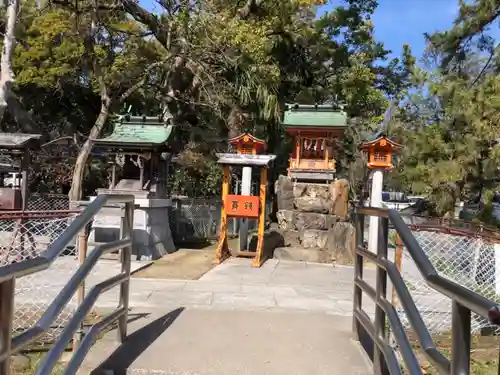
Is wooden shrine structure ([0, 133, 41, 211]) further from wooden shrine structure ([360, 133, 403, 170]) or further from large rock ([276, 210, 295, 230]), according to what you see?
wooden shrine structure ([360, 133, 403, 170])

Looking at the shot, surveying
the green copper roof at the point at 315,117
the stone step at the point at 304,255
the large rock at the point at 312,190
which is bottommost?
the stone step at the point at 304,255

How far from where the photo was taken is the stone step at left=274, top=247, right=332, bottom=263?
10.6 meters

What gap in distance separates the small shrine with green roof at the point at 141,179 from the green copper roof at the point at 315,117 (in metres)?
3.54

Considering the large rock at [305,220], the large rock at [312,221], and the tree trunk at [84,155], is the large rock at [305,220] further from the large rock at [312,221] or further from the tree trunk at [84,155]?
the tree trunk at [84,155]

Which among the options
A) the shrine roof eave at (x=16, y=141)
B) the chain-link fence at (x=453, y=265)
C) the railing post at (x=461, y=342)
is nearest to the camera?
the railing post at (x=461, y=342)

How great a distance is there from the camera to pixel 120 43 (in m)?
14.7

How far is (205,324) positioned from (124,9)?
9715 mm

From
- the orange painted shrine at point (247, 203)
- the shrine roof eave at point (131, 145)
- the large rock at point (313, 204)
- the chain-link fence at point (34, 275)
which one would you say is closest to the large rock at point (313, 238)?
the large rock at point (313, 204)

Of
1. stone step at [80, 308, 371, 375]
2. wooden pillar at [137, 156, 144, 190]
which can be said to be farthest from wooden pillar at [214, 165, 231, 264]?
stone step at [80, 308, 371, 375]

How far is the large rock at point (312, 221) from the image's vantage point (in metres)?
11.2

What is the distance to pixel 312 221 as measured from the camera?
11.3m

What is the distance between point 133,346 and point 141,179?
23.9 feet

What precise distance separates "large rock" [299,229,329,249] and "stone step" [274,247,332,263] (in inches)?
7.9

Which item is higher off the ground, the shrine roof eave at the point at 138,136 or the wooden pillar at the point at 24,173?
the shrine roof eave at the point at 138,136
